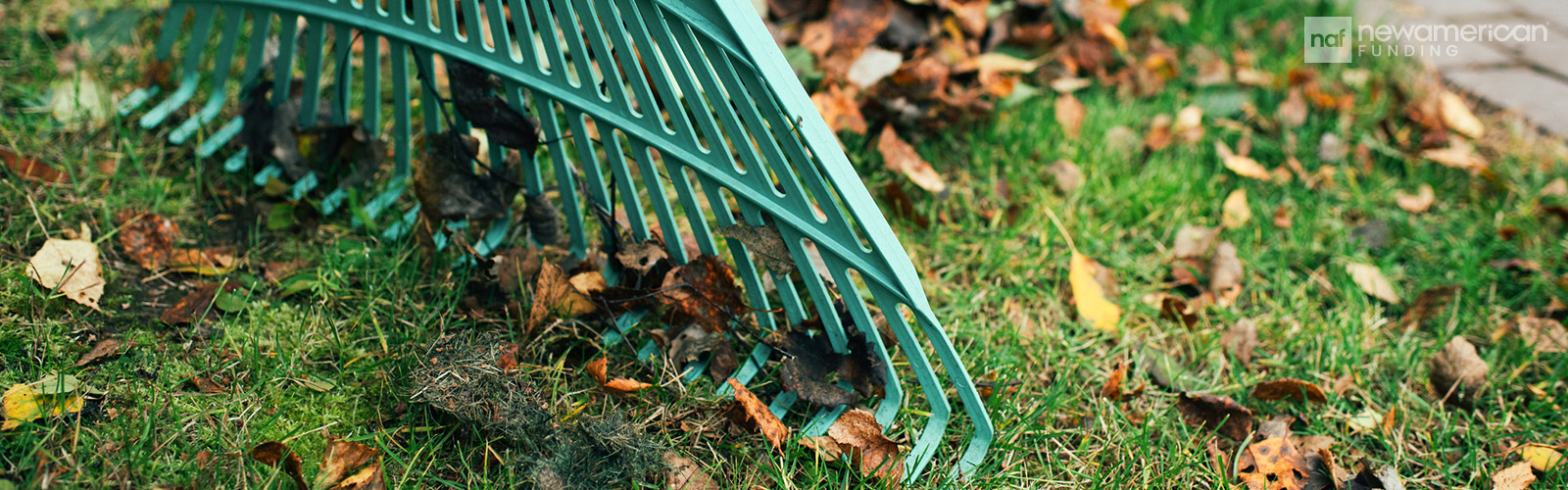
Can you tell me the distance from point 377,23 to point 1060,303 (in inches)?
54.3

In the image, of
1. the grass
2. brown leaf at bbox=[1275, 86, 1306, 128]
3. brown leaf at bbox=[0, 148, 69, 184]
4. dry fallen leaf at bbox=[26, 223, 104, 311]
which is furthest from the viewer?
brown leaf at bbox=[1275, 86, 1306, 128]

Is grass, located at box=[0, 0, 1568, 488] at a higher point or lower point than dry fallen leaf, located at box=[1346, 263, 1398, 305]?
higher

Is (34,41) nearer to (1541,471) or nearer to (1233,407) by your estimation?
(1233,407)

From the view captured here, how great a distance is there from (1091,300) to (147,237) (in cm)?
176

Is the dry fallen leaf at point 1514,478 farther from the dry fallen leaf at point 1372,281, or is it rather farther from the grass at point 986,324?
the dry fallen leaf at point 1372,281

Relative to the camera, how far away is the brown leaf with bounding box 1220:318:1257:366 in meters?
1.78

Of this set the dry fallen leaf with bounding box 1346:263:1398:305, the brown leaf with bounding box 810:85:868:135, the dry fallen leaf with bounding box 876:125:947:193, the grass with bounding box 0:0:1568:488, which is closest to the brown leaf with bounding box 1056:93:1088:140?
the grass with bounding box 0:0:1568:488

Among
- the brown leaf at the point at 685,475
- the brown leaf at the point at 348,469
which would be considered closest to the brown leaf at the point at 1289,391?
the brown leaf at the point at 685,475

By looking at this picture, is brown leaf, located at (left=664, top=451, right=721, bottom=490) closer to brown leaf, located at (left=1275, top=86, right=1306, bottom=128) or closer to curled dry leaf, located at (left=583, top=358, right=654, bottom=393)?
curled dry leaf, located at (left=583, top=358, right=654, bottom=393)

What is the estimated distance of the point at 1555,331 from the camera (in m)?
1.84

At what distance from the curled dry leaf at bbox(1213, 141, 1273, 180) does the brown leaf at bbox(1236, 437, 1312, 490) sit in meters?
0.89

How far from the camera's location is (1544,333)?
1.83m

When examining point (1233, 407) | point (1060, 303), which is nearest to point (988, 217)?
point (1060, 303)

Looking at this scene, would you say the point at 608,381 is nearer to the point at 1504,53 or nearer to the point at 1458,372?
the point at 1458,372
